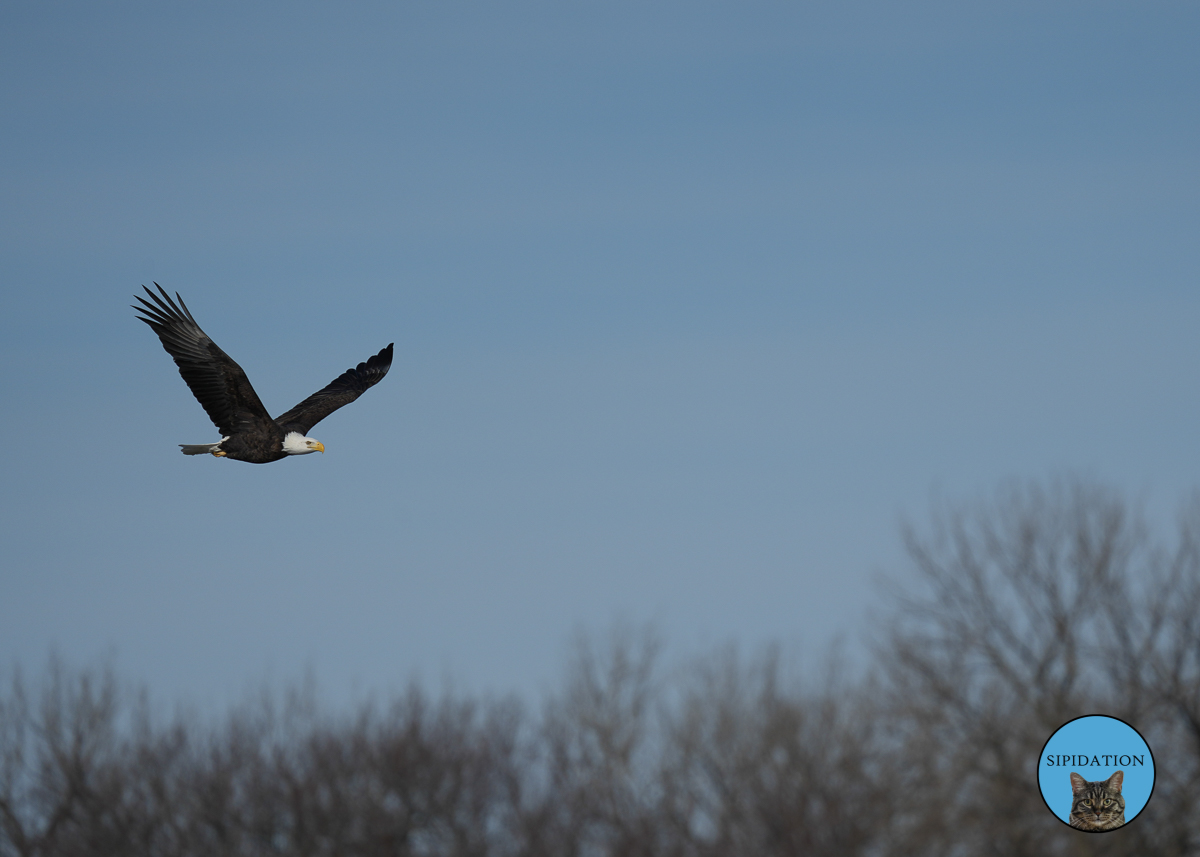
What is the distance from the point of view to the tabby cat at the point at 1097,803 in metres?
15.7

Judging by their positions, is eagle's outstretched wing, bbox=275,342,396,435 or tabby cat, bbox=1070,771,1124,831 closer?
tabby cat, bbox=1070,771,1124,831

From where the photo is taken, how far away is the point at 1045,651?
30188 mm

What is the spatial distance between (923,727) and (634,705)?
15008 millimetres

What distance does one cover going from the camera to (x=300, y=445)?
1870cm

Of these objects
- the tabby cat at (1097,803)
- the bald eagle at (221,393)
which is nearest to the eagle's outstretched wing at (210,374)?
the bald eagle at (221,393)

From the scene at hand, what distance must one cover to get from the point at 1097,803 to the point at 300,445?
30.5 feet

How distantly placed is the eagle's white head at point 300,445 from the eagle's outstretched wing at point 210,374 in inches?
15.2

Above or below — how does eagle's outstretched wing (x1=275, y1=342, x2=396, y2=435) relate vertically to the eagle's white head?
above

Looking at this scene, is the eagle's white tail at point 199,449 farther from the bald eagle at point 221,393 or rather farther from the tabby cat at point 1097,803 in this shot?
the tabby cat at point 1097,803

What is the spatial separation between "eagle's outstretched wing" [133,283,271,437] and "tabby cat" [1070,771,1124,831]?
31.1ft

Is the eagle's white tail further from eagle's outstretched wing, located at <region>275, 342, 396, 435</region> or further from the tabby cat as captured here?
the tabby cat

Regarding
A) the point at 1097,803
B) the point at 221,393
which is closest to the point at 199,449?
the point at 221,393

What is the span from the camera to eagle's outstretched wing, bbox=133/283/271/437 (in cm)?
1830

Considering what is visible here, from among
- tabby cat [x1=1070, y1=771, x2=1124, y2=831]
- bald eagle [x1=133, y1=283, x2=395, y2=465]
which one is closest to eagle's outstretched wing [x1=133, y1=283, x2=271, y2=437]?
bald eagle [x1=133, y1=283, x2=395, y2=465]
